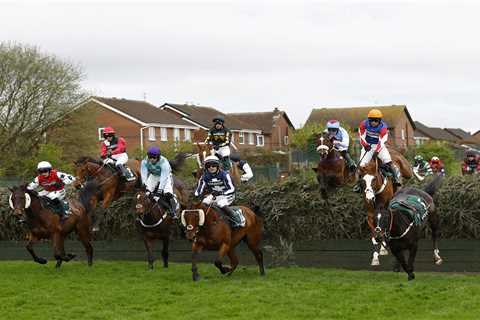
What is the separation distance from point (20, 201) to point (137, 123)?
4708 cm

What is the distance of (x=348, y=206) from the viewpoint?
53.6 feet

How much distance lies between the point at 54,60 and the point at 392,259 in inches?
1404

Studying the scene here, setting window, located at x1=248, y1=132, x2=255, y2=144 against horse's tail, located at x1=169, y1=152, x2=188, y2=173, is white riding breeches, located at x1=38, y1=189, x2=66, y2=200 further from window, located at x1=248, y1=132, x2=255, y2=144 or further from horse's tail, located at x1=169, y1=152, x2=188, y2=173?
window, located at x1=248, y1=132, x2=255, y2=144

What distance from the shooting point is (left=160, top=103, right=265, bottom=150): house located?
6945 centimetres

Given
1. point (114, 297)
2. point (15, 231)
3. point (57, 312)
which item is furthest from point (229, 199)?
point (15, 231)

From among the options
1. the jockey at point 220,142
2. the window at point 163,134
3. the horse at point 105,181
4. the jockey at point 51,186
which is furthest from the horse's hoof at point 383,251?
the window at point 163,134

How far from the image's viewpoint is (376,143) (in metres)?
15.3

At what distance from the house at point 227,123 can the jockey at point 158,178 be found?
49485mm

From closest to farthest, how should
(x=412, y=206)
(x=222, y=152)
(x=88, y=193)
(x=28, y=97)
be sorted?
(x=412, y=206) → (x=222, y=152) → (x=88, y=193) → (x=28, y=97)

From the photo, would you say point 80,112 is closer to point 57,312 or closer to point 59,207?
point 59,207

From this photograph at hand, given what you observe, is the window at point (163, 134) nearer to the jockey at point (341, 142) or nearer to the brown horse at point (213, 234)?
the jockey at point (341, 142)

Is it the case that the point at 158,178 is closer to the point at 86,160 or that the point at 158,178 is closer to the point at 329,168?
the point at 86,160

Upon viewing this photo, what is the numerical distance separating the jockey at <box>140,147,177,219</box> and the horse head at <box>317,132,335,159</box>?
3.30 meters

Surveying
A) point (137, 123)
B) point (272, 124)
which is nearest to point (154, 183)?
point (137, 123)
